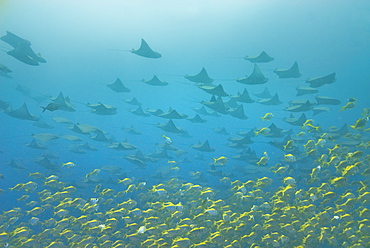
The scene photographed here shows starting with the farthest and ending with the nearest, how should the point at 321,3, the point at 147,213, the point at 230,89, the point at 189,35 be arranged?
1. the point at 230,89
2. the point at 189,35
3. the point at 321,3
4. the point at 147,213

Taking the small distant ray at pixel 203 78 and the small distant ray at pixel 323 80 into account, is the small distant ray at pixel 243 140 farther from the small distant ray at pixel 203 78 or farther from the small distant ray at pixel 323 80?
the small distant ray at pixel 323 80

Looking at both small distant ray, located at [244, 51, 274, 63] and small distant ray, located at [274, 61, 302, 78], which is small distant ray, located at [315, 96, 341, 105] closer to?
small distant ray, located at [274, 61, 302, 78]

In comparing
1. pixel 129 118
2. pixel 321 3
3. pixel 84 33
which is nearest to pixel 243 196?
pixel 321 3

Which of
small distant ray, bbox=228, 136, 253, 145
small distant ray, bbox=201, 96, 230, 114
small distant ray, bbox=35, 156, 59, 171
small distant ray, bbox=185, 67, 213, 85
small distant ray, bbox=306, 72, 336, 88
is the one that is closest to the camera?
small distant ray, bbox=306, 72, 336, 88

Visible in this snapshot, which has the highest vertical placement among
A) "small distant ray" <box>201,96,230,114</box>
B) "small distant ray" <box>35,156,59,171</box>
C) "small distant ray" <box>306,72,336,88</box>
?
"small distant ray" <box>306,72,336,88</box>

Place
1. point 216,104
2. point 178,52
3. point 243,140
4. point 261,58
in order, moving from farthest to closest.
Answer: point 178,52
point 243,140
point 216,104
point 261,58

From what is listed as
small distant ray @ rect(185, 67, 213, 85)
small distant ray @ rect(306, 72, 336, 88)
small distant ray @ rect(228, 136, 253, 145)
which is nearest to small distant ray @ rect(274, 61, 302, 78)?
small distant ray @ rect(306, 72, 336, 88)

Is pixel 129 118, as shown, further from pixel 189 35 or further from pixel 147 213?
pixel 147 213

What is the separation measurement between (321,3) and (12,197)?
22884 mm

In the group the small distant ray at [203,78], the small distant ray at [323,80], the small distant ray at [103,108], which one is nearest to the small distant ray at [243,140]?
the small distant ray at [203,78]

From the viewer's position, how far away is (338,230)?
21.3 ft

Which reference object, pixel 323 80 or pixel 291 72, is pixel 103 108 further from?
pixel 323 80

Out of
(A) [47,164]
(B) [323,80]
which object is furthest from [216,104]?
(A) [47,164]

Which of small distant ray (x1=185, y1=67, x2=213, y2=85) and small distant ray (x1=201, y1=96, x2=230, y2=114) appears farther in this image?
small distant ray (x1=185, y1=67, x2=213, y2=85)
